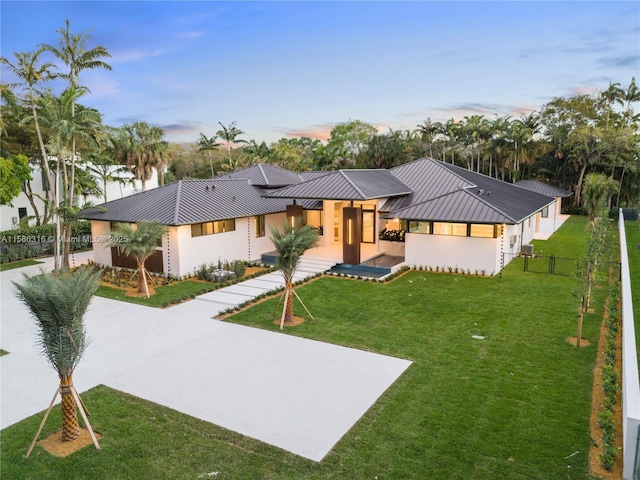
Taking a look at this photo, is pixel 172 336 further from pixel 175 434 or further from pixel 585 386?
pixel 585 386

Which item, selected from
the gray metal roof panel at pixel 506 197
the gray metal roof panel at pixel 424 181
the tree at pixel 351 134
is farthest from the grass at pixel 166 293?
the tree at pixel 351 134

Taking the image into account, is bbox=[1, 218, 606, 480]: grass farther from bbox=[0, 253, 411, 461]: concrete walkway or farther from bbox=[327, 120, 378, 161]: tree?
bbox=[327, 120, 378, 161]: tree

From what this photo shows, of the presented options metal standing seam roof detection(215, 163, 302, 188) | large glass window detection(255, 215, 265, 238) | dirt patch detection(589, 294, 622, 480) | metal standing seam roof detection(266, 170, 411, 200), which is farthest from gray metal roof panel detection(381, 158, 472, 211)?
dirt patch detection(589, 294, 622, 480)

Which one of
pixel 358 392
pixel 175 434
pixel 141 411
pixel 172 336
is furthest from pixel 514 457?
pixel 172 336

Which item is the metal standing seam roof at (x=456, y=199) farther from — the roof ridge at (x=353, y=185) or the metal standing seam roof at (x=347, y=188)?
the roof ridge at (x=353, y=185)

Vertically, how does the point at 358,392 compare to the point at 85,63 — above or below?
below

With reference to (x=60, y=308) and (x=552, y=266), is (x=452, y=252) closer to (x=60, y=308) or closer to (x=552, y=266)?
(x=552, y=266)
